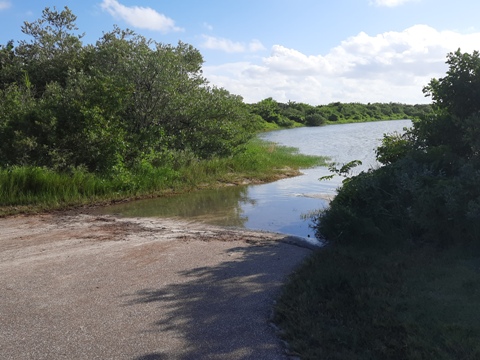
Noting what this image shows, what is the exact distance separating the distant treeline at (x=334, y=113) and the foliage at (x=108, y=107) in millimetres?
49262

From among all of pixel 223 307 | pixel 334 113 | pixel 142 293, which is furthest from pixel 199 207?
pixel 334 113

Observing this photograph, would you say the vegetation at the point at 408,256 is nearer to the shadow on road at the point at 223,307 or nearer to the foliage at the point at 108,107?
the shadow on road at the point at 223,307

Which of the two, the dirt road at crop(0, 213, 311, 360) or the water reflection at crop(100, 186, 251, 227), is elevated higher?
the dirt road at crop(0, 213, 311, 360)

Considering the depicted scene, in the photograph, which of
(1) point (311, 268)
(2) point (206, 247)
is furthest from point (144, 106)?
(1) point (311, 268)

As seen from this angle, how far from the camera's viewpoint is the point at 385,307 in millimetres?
4934

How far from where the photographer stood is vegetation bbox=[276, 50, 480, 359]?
432cm

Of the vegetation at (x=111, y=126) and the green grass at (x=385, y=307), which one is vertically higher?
the vegetation at (x=111, y=126)

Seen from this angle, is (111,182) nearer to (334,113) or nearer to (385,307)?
(385,307)

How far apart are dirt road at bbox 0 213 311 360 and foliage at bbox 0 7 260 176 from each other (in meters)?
6.05

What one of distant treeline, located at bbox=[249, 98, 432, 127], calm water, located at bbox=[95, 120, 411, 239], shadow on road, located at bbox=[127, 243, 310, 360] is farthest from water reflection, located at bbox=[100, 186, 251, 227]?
distant treeline, located at bbox=[249, 98, 432, 127]

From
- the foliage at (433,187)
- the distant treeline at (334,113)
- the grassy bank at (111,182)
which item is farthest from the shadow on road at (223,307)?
the distant treeline at (334,113)

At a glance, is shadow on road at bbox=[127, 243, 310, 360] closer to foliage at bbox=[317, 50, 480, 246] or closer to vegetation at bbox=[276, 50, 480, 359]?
vegetation at bbox=[276, 50, 480, 359]

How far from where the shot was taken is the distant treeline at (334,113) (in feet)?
260

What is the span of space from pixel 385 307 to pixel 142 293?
9.30 feet
